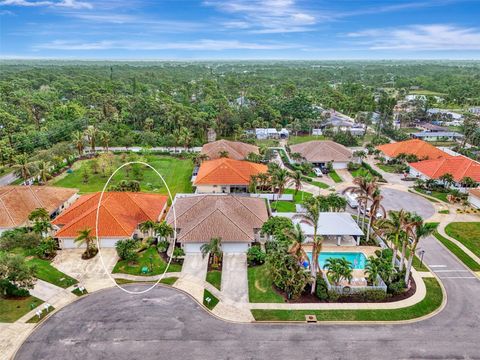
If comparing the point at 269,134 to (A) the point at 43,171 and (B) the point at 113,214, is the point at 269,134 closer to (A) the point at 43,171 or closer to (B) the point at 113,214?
(A) the point at 43,171

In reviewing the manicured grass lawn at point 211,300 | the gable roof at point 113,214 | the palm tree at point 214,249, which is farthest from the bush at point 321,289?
the gable roof at point 113,214

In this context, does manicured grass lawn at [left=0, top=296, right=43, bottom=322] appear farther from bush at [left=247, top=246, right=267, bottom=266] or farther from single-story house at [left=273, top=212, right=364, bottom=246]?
single-story house at [left=273, top=212, right=364, bottom=246]

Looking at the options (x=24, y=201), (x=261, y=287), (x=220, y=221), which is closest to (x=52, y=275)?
(x=24, y=201)

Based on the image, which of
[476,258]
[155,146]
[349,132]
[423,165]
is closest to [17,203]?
[155,146]

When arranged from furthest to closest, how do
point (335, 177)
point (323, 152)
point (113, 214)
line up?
point (323, 152) < point (335, 177) < point (113, 214)

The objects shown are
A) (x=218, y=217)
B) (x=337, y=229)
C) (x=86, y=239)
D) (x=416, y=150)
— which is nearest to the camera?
(x=86, y=239)

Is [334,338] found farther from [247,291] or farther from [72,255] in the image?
[72,255]
